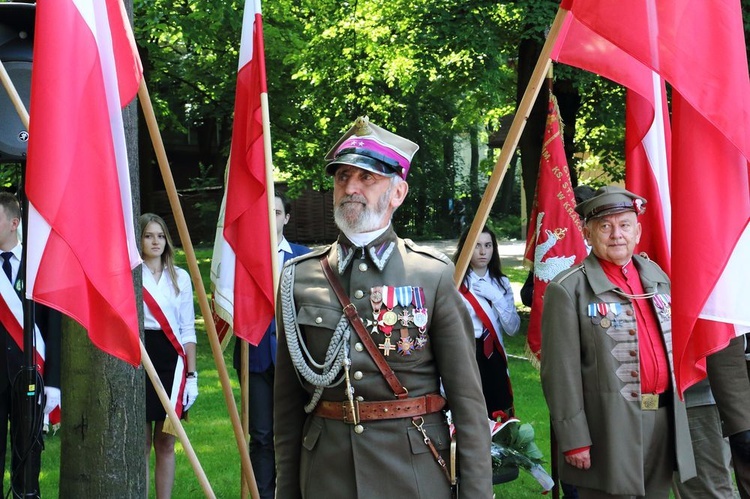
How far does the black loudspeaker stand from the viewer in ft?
17.1

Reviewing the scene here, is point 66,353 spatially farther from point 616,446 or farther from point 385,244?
point 616,446

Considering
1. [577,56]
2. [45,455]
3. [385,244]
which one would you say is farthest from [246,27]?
[45,455]

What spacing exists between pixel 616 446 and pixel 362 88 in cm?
1533

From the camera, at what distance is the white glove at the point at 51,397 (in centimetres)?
646

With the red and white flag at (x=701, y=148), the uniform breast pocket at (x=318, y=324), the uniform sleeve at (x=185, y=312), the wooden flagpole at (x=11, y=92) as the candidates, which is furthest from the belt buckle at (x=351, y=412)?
the uniform sleeve at (x=185, y=312)

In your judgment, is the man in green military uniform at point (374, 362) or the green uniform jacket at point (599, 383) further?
the green uniform jacket at point (599, 383)

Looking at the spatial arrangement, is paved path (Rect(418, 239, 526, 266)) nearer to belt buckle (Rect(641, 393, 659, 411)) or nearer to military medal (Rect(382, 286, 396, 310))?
belt buckle (Rect(641, 393, 659, 411))

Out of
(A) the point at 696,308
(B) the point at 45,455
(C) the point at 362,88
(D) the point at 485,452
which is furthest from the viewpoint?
(C) the point at 362,88

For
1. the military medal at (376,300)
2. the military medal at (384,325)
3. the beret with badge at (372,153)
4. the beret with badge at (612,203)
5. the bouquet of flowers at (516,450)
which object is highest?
the beret with badge at (372,153)

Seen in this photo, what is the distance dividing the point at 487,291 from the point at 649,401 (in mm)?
2893

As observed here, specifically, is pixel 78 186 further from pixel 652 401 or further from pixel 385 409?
pixel 652 401

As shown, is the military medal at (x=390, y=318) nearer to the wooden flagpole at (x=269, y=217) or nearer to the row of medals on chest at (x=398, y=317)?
the row of medals on chest at (x=398, y=317)

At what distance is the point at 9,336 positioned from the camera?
21.0ft

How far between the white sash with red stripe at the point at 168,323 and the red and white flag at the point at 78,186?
2.10 meters
